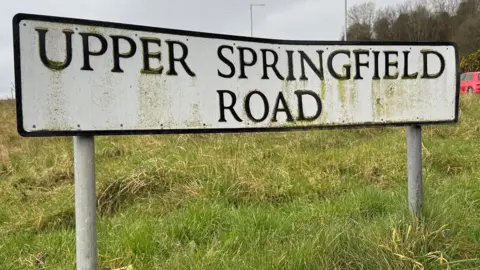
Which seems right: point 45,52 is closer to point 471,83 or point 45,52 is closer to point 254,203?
point 254,203

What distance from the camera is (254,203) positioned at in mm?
3641

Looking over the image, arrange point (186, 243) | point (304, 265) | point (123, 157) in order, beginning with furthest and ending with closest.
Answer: point (123, 157), point (186, 243), point (304, 265)

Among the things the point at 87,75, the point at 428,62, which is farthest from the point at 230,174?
the point at 87,75

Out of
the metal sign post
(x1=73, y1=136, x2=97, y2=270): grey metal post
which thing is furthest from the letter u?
(x1=73, y1=136, x2=97, y2=270): grey metal post

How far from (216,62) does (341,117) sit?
0.75 metres

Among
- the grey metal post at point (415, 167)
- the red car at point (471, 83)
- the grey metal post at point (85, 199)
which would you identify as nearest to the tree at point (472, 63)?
the red car at point (471, 83)

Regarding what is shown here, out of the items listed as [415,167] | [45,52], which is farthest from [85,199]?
[415,167]

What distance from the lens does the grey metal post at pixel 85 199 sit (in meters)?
1.65

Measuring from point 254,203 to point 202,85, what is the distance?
1.98 meters

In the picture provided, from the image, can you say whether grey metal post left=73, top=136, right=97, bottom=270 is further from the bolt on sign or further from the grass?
the grass

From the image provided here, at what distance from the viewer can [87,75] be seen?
1.63 metres

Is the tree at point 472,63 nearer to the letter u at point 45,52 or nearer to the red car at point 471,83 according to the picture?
the red car at point 471,83

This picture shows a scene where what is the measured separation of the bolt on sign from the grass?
27.1 inches

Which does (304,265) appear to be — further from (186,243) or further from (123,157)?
(123,157)
